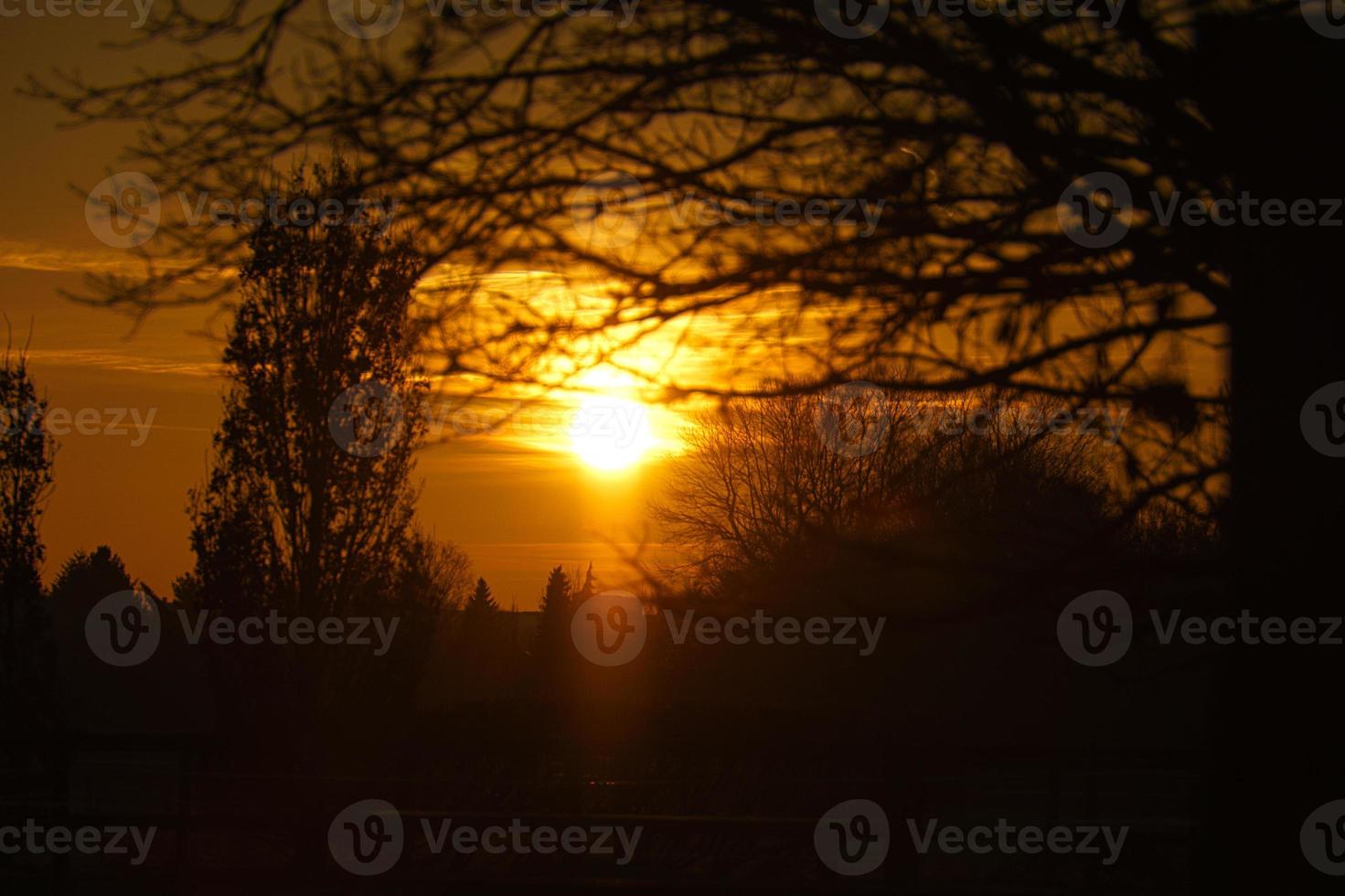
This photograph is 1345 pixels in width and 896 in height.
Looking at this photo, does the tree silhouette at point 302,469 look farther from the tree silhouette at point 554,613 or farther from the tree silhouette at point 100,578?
the tree silhouette at point 100,578

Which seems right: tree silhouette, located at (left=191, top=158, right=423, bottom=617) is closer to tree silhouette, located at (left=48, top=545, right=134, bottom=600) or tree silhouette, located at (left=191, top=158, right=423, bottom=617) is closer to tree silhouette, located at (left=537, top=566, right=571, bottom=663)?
tree silhouette, located at (left=537, top=566, right=571, bottom=663)

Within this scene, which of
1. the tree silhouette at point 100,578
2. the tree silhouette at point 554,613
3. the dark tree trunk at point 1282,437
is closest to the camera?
the dark tree trunk at point 1282,437

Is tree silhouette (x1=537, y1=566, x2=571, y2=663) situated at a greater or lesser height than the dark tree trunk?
lesser

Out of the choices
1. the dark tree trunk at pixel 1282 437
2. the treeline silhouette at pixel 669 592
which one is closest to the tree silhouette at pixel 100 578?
the treeline silhouette at pixel 669 592

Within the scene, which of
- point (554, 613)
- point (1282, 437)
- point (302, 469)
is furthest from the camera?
point (554, 613)

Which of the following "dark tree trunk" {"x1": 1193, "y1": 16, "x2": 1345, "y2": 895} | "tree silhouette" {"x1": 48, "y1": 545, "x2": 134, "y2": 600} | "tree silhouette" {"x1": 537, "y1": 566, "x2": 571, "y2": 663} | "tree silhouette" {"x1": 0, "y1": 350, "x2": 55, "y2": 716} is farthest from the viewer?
"tree silhouette" {"x1": 48, "y1": 545, "x2": 134, "y2": 600}

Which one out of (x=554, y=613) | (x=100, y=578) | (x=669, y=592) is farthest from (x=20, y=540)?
(x=100, y=578)

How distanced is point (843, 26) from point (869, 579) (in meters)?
1.59

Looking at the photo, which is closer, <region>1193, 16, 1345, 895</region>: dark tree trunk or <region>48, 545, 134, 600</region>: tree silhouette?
<region>1193, 16, 1345, 895</region>: dark tree trunk

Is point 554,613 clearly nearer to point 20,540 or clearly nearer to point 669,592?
point 20,540

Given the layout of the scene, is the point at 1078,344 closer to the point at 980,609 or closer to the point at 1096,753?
the point at 980,609

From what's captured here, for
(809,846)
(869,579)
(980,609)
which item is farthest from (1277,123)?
(809,846)

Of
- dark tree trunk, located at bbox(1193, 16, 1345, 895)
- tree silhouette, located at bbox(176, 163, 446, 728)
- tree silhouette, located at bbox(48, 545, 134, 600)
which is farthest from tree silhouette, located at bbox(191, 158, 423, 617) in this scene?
tree silhouette, located at bbox(48, 545, 134, 600)

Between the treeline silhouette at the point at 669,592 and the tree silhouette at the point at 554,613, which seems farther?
the tree silhouette at the point at 554,613
